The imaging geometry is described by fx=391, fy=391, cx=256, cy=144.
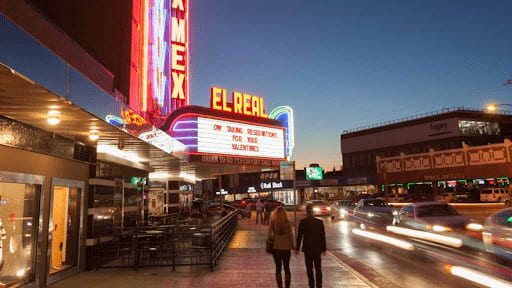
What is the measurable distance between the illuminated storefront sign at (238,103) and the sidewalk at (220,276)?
1186 cm

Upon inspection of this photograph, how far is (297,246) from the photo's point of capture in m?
7.82

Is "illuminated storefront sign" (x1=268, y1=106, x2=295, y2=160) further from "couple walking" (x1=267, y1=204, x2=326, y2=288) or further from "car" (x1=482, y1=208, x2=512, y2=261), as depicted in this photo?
"couple walking" (x1=267, y1=204, x2=326, y2=288)

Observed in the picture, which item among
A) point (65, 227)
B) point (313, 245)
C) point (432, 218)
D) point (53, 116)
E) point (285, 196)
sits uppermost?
A: point (53, 116)

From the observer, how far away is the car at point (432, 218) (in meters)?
11.9

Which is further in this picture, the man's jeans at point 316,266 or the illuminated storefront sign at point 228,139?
the illuminated storefront sign at point 228,139

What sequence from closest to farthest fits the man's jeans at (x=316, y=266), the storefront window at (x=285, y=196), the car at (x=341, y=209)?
the man's jeans at (x=316, y=266), the car at (x=341, y=209), the storefront window at (x=285, y=196)

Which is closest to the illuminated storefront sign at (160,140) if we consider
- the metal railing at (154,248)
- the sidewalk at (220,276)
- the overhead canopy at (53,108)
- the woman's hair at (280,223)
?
the overhead canopy at (53,108)

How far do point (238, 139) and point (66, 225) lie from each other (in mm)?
12961

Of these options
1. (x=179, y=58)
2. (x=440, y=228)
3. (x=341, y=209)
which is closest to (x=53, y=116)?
(x=440, y=228)

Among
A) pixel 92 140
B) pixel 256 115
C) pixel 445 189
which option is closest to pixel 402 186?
pixel 445 189

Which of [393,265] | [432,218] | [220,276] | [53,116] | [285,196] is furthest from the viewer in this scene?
[285,196]

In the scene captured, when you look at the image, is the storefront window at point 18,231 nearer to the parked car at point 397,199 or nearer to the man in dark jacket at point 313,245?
the man in dark jacket at point 313,245

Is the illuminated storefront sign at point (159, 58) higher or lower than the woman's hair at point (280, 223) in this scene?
higher

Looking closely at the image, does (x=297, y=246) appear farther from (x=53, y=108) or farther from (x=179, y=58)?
(x=179, y=58)
